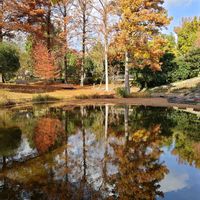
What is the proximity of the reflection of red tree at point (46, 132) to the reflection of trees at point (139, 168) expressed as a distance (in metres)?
2.12

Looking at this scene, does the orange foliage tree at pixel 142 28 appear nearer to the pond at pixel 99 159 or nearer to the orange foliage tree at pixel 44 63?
the orange foliage tree at pixel 44 63

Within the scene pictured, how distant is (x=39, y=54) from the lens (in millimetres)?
31719

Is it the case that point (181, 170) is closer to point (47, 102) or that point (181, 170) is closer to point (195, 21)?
point (47, 102)

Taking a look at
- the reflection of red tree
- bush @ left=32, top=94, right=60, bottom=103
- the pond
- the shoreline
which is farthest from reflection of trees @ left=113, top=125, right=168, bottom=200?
bush @ left=32, top=94, right=60, bottom=103

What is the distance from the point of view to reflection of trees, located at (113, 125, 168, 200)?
19.6 ft

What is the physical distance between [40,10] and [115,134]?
24704mm

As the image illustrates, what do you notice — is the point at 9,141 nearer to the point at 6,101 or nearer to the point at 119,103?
the point at 6,101

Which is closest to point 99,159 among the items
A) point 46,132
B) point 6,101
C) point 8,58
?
point 46,132

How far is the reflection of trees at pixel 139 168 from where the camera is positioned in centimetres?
598

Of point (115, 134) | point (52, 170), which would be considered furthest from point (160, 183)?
point (115, 134)

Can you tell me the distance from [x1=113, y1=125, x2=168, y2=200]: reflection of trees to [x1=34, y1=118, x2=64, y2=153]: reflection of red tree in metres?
2.12

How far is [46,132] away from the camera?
11.5 m

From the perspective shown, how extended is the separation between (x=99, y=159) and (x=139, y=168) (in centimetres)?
125

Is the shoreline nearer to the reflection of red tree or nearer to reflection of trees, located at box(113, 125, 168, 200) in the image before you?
the reflection of red tree
